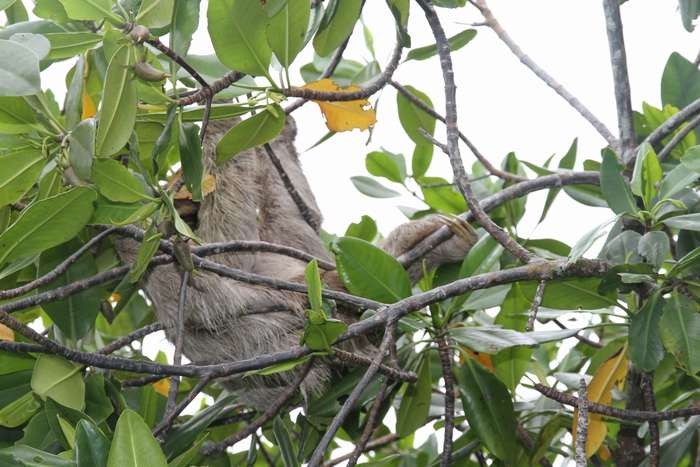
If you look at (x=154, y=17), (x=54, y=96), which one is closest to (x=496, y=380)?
(x=154, y=17)

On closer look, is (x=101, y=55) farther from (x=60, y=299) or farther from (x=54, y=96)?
(x=54, y=96)

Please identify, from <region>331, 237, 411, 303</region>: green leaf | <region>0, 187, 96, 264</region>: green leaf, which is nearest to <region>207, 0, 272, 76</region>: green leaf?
<region>0, 187, 96, 264</region>: green leaf

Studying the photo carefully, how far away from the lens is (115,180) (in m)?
1.94

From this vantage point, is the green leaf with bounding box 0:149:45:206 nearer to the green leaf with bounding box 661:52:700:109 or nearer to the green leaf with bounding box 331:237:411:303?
the green leaf with bounding box 331:237:411:303

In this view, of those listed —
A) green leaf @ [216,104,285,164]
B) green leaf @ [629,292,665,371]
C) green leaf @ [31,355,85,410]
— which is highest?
green leaf @ [216,104,285,164]

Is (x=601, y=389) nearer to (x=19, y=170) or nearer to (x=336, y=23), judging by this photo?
(x=336, y=23)

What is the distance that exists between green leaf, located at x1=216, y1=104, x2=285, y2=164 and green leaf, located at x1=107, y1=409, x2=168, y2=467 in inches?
28.8

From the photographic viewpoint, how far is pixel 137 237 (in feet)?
7.44

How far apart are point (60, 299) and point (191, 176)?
54 centimetres

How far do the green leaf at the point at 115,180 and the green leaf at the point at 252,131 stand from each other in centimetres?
27

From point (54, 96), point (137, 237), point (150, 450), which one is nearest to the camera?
point (150, 450)

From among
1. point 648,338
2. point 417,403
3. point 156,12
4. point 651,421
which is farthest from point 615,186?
point 156,12

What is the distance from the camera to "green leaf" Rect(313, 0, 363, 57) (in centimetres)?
205

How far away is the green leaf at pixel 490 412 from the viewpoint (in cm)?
237
